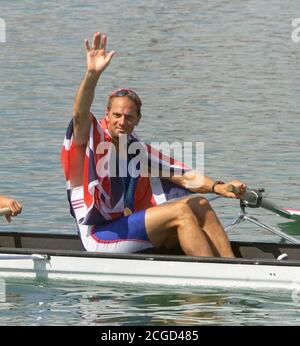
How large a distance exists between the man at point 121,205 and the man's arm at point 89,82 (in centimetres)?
1

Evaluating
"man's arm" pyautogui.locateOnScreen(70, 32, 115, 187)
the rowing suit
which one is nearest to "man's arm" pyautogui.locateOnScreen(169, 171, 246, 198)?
the rowing suit

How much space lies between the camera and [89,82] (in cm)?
1062

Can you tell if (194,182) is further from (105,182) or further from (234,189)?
(105,182)

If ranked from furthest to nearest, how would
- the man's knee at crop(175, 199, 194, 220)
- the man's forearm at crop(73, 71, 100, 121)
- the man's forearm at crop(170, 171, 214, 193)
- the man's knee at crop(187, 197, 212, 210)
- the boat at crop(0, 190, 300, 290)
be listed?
the man's forearm at crop(170, 171, 214, 193)
the man's knee at crop(187, 197, 212, 210)
the man's knee at crop(175, 199, 194, 220)
the boat at crop(0, 190, 300, 290)
the man's forearm at crop(73, 71, 100, 121)

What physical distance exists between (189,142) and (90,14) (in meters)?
9.86

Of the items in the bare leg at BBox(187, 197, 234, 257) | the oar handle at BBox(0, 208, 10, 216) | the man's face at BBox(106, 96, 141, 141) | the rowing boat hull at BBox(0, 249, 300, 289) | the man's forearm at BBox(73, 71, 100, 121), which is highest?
the man's forearm at BBox(73, 71, 100, 121)

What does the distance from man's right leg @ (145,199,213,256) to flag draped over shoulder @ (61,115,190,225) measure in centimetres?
35

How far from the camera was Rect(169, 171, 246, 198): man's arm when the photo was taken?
37.3 feet

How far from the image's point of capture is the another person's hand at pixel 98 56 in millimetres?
10648

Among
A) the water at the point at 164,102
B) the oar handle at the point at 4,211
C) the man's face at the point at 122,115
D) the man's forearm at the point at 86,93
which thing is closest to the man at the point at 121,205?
the man's face at the point at 122,115

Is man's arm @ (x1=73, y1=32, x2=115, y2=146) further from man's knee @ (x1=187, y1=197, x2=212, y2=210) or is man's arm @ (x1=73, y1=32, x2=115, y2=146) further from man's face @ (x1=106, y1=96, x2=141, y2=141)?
man's knee @ (x1=187, y1=197, x2=212, y2=210)

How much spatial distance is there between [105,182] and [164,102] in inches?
404

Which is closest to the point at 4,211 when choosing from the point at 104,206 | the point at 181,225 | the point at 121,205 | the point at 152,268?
the point at 104,206
